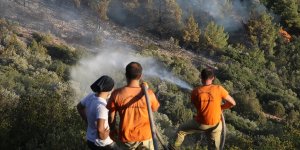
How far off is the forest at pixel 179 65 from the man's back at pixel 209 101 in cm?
219

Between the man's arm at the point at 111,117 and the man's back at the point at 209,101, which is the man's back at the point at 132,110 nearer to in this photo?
the man's arm at the point at 111,117

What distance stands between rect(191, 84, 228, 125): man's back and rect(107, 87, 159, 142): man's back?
1.30 meters

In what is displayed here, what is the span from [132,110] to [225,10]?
1993 inches

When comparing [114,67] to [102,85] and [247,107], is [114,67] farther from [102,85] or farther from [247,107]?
[102,85]

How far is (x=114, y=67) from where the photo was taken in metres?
32.8

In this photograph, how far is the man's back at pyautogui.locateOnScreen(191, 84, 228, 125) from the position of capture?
6.69 meters

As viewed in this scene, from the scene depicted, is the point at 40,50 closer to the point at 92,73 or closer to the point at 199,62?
the point at 92,73

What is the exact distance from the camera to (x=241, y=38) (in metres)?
49.2

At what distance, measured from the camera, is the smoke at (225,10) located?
52.3 meters

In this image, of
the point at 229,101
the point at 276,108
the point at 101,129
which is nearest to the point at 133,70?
the point at 101,129

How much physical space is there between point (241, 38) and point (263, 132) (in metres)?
26.6

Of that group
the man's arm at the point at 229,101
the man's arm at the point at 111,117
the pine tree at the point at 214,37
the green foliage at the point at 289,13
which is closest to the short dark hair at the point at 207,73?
the man's arm at the point at 229,101

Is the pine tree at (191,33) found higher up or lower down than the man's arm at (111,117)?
lower down

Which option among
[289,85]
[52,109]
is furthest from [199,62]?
[52,109]
